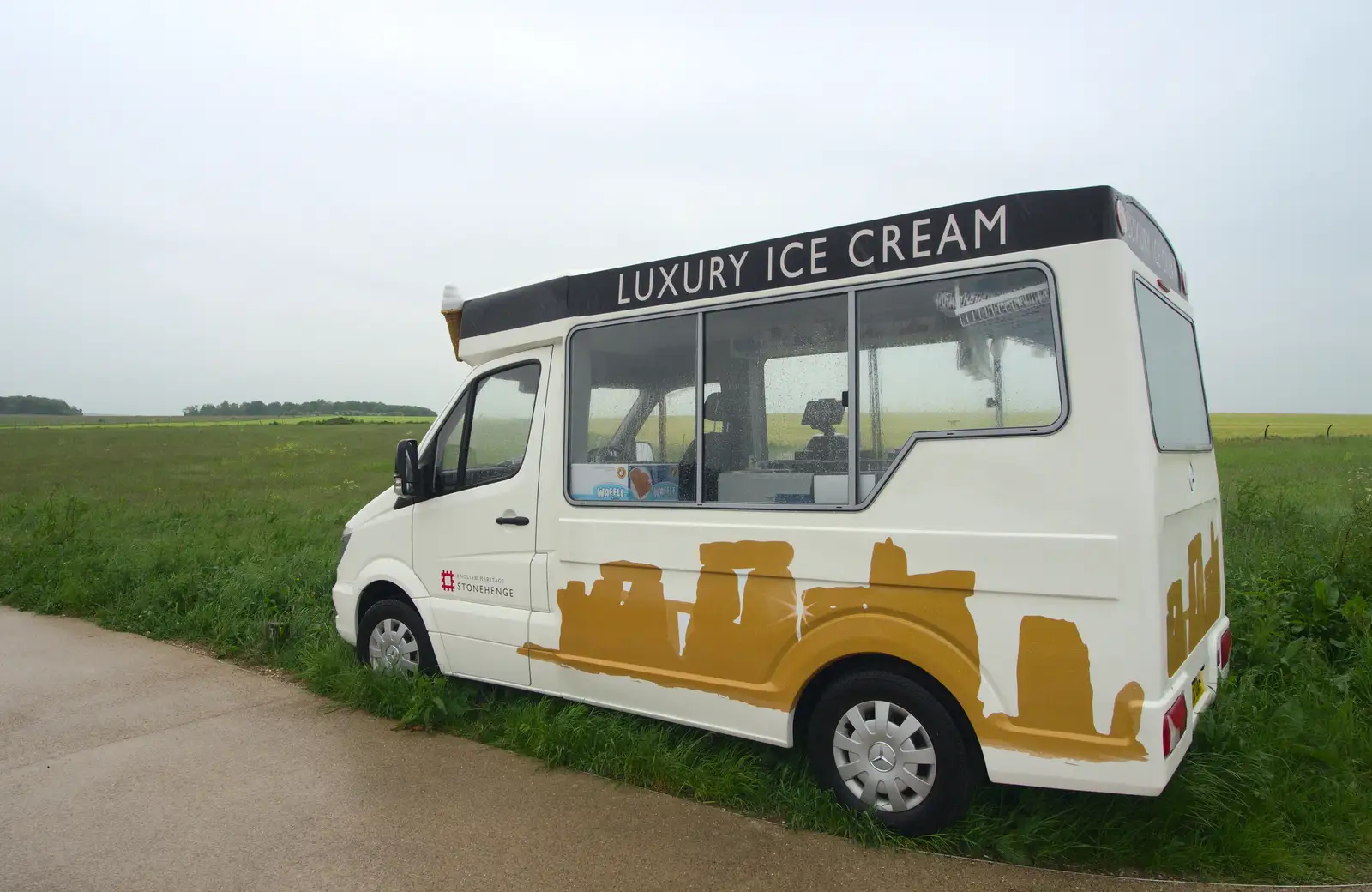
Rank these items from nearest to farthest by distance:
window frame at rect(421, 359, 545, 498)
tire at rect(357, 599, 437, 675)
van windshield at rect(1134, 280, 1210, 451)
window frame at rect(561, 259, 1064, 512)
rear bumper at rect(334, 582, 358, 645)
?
window frame at rect(561, 259, 1064, 512) → van windshield at rect(1134, 280, 1210, 451) → window frame at rect(421, 359, 545, 498) → tire at rect(357, 599, 437, 675) → rear bumper at rect(334, 582, 358, 645)

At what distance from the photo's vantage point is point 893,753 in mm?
3518

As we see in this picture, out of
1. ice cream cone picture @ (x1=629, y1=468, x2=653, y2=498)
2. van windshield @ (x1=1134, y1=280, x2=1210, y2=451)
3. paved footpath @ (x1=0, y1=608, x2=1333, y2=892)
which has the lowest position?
paved footpath @ (x1=0, y1=608, x2=1333, y2=892)

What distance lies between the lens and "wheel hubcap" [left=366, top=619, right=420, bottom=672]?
5473 millimetres

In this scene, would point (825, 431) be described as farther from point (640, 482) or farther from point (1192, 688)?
point (1192, 688)

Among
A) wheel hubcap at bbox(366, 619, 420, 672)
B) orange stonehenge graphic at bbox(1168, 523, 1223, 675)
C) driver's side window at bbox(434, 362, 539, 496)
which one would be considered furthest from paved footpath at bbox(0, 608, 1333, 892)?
driver's side window at bbox(434, 362, 539, 496)

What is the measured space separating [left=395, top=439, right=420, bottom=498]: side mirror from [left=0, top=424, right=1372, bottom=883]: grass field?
1.14 metres

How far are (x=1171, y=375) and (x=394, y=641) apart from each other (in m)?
4.63

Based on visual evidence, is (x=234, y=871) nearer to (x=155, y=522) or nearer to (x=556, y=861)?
(x=556, y=861)

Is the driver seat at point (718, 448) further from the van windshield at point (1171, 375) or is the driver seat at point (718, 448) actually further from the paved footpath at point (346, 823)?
the van windshield at point (1171, 375)

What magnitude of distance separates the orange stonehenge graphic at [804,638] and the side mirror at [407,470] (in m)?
1.24

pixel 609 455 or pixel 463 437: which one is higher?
pixel 463 437

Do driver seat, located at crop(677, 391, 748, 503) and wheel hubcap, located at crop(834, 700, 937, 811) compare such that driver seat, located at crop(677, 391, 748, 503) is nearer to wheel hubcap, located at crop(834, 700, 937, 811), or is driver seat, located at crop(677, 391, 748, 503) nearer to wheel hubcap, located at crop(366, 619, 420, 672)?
wheel hubcap, located at crop(834, 700, 937, 811)

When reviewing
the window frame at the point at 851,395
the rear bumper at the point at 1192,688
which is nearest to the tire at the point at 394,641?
the window frame at the point at 851,395

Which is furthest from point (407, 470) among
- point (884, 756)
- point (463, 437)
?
point (884, 756)
